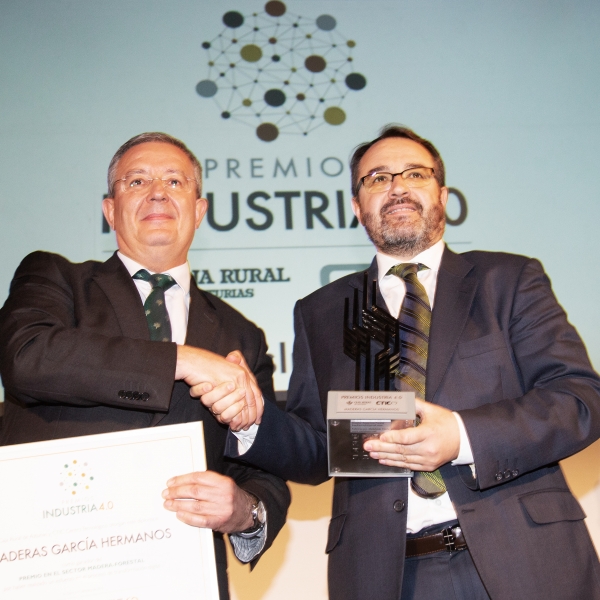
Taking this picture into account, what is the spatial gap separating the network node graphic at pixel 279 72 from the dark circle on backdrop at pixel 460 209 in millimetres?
620

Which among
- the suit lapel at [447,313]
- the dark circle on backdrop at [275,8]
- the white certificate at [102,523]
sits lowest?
the white certificate at [102,523]

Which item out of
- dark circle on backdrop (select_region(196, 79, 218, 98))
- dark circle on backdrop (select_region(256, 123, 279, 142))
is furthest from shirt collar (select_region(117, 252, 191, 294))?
dark circle on backdrop (select_region(196, 79, 218, 98))

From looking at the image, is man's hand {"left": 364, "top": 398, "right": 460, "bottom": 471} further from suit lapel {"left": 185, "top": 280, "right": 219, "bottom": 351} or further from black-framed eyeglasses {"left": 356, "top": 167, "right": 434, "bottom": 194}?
black-framed eyeglasses {"left": 356, "top": 167, "right": 434, "bottom": 194}

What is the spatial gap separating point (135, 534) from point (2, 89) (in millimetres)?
2412

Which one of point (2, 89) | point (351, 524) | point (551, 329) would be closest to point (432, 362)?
point (551, 329)

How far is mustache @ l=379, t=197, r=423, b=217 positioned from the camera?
2.39m

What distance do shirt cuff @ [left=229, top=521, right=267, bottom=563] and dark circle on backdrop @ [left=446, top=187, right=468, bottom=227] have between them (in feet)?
5.73

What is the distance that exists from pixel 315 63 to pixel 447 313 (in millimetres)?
1847

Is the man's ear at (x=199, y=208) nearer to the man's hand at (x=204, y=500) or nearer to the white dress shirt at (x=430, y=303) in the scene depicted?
the white dress shirt at (x=430, y=303)

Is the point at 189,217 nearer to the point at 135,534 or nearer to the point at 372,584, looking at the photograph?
the point at 135,534

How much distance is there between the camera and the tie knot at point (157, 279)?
2160mm

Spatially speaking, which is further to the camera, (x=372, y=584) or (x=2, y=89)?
(x=2, y=89)

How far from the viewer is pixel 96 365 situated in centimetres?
174

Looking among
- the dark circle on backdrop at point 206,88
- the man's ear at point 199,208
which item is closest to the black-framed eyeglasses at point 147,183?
the man's ear at point 199,208
